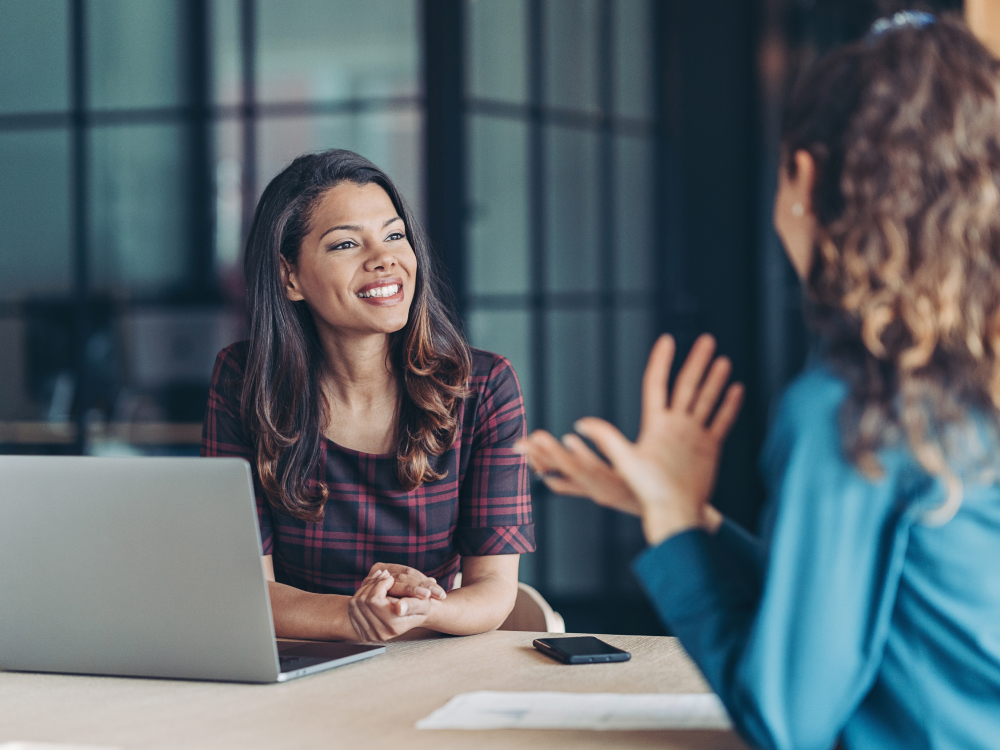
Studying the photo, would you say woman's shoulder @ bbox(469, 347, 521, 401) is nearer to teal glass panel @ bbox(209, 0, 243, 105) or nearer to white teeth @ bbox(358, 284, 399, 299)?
white teeth @ bbox(358, 284, 399, 299)

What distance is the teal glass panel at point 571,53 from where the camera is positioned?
3479 mm

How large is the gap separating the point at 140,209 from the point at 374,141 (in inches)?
45.9

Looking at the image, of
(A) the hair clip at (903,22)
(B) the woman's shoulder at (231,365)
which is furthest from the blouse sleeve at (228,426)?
(A) the hair clip at (903,22)

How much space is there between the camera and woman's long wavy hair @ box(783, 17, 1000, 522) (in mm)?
790

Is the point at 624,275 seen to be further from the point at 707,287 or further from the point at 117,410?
the point at 117,410

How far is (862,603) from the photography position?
2.62 feet

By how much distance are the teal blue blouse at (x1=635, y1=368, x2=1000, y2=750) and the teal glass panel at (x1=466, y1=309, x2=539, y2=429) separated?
8.48 ft

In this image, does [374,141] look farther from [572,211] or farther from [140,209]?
[572,211]

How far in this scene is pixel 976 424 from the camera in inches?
31.4

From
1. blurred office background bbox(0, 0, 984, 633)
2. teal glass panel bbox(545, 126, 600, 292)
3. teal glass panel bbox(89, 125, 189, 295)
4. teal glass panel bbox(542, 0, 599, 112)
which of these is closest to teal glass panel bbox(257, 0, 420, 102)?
teal glass panel bbox(89, 125, 189, 295)

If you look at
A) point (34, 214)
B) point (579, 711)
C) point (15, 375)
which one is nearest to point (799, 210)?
point (579, 711)

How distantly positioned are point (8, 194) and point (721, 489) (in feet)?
9.82

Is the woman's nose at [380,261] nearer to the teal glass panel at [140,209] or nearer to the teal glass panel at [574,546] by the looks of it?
the teal glass panel at [574,546]

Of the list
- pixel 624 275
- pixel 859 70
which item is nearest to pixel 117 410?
pixel 624 275
